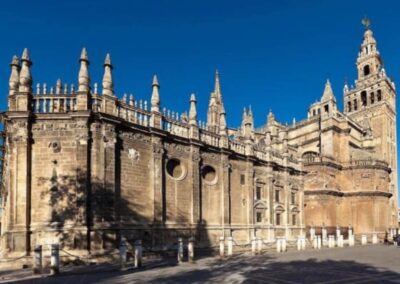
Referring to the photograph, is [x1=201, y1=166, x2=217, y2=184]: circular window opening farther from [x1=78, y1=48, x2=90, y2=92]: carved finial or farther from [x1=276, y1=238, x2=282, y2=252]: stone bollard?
[x1=78, y1=48, x2=90, y2=92]: carved finial

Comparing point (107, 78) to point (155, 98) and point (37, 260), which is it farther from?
point (37, 260)

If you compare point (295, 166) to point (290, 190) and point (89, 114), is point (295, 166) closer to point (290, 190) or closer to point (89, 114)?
point (290, 190)

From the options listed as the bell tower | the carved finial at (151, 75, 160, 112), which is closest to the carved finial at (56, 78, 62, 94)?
the carved finial at (151, 75, 160, 112)

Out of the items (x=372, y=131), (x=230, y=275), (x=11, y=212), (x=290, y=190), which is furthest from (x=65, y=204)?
(x=372, y=131)

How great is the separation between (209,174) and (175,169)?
3.63 meters

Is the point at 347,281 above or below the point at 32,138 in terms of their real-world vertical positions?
below

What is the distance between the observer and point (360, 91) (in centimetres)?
6244

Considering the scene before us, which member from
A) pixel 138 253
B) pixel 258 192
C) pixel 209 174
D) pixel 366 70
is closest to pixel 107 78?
→ pixel 138 253

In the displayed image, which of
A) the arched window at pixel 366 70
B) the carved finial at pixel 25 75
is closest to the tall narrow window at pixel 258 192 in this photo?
the carved finial at pixel 25 75

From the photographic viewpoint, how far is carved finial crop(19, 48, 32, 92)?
18.9 metres

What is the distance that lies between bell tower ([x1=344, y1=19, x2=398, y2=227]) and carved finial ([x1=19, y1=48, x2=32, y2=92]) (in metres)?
51.3

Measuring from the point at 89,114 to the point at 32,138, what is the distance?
3.24 metres

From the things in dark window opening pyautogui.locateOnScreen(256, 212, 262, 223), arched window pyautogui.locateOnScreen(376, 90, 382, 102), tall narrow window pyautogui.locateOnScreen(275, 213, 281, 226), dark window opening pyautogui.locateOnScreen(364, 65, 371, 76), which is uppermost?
dark window opening pyautogui.locateOnScreen(364, 65, 371, 76)

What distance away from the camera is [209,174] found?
27.6 m
